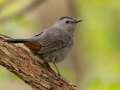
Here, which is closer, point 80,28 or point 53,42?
point 53,42

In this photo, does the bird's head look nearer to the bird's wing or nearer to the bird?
the bird

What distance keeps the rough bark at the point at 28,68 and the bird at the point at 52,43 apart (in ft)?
0.33

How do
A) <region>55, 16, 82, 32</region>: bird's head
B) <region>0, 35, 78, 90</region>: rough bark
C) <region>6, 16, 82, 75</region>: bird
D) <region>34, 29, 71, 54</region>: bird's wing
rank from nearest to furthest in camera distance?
<region>0, 35, 78, 90</region>: rough bark → <region>6, 16, 82, 75</region>: bird → <region>34, 29, 71, 54</region>: bird's wing → <region>55, 16, 82, 32</region>: bird's head

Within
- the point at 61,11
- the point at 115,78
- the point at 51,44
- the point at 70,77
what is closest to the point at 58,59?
the point at 51,44

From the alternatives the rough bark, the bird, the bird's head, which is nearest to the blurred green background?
the bird's head

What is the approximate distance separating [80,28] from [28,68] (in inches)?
105

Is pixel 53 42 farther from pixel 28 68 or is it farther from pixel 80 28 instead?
pixel 80 28

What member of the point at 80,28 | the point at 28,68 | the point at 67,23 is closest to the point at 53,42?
the point at 28,68

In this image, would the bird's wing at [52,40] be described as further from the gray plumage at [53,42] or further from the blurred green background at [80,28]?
the blurred green background at [80,28]

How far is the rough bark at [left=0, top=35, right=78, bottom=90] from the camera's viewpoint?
6.12 metres

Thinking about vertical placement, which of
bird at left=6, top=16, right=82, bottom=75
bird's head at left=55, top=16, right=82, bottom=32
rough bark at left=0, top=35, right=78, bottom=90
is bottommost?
rough bark at left=0, top=35, right=78, bottom=90

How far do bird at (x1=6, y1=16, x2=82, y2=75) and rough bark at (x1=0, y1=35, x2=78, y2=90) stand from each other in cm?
10

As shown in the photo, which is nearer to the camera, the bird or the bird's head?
the bird

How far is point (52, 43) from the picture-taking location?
6824 millimetres
